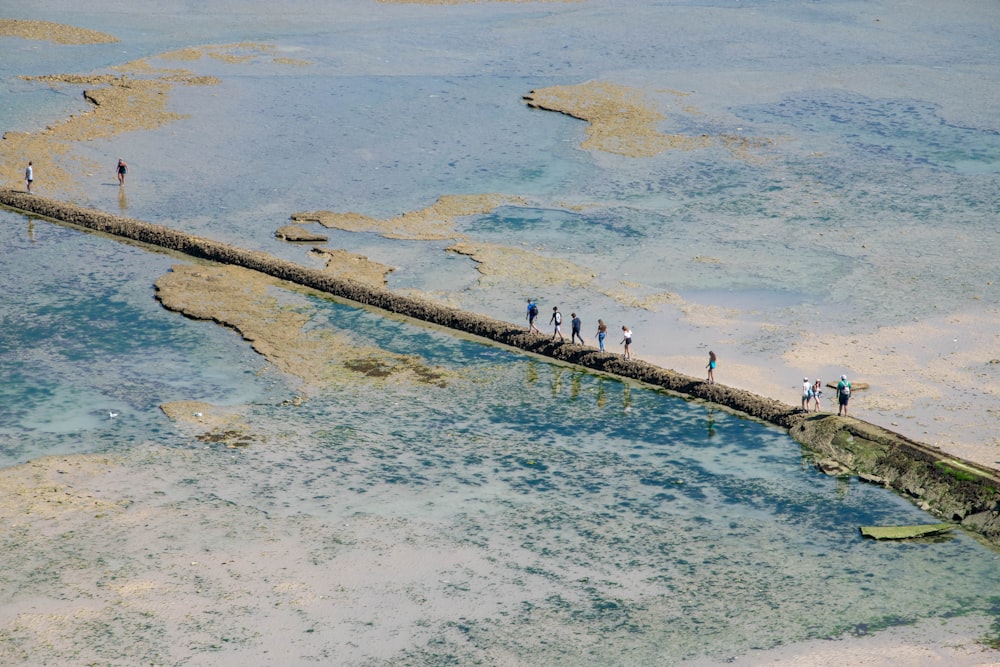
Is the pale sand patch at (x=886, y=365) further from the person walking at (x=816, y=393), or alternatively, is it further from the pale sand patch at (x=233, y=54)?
the pale sand patch at (x=233, y=54)

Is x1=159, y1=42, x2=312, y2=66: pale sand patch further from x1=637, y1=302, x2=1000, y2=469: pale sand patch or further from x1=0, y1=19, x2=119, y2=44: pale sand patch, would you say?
x1=637, y1=302, x2=1000, y2=469: pale sand patch

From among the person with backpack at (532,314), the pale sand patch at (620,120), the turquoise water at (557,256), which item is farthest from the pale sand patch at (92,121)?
the person with backpack at (532,314)

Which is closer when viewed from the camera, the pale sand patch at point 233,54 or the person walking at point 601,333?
the person walking at point 601,333

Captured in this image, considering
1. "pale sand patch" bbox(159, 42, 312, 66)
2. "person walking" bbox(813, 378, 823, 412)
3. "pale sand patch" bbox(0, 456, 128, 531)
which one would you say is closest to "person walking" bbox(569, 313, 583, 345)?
"person walking" bbox(813, 378, 823, 412)

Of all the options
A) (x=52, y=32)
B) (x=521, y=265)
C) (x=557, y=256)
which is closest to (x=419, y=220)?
(x=521, y=265)

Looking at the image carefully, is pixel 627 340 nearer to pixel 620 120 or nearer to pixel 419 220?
pixel 419 220

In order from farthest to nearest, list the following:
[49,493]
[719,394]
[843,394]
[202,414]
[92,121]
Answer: [92,121] < [719,394] < [202,414] < [843,394] < [49,493]
